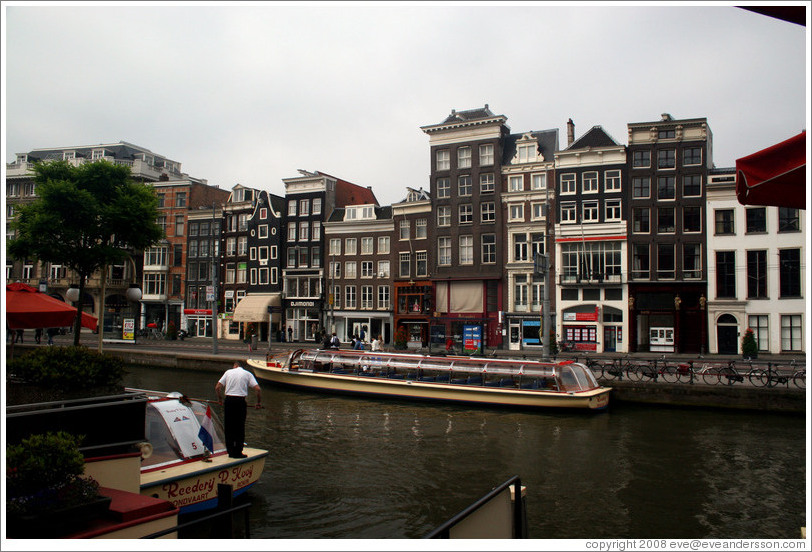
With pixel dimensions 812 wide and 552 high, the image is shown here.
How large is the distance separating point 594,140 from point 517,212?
8.52 m

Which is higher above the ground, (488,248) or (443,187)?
(443,187)

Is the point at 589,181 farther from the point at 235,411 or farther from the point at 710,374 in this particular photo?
the point at 235,411

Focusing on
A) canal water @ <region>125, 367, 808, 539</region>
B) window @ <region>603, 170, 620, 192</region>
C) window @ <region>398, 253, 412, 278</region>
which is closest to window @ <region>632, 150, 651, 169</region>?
window @ <region>603, 170, 620, 192</region>

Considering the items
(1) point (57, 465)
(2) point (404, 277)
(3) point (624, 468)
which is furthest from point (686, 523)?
(2) point (404, 277)

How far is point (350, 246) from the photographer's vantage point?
5884 centimetres

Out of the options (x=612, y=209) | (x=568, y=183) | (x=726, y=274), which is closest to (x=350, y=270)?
(x=568, y=183)

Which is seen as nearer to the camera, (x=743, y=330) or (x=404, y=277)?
(x=743, y=330)

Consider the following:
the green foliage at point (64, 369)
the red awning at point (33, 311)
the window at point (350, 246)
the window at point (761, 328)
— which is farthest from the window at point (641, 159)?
the green foliage at point (64, 369)

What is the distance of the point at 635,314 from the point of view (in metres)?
45.8

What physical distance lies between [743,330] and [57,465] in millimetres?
45934

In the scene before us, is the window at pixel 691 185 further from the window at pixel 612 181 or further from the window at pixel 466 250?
the window at pixel 466 250

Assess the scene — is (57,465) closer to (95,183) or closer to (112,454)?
(112,454)

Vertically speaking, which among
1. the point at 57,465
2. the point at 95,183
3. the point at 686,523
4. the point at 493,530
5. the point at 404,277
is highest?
the point at 95,183

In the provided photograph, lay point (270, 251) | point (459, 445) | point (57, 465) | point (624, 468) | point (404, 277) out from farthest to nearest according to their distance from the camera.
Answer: point (270, 251) < point (404, 277) < point (459, 445) < point (624, 468) < point (57, 465)
